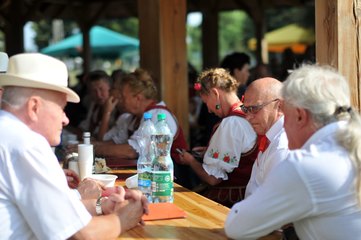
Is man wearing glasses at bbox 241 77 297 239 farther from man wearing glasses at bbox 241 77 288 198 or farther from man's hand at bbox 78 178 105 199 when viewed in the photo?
man's hand at bbox 78 178 105 199

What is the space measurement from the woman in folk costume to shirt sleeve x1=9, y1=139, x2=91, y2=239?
5.42 feet

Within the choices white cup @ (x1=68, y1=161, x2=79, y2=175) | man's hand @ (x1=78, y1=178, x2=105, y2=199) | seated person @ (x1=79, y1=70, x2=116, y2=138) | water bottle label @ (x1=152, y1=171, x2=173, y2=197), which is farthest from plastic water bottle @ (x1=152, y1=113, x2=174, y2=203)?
seated person @ (x1=79, y1=70, x2=116, y2=138)

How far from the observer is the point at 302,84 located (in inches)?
79.2

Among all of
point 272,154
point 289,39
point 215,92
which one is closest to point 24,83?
point 272,154

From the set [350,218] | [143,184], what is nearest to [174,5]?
[143,184]

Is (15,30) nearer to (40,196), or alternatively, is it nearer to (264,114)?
(264,114)

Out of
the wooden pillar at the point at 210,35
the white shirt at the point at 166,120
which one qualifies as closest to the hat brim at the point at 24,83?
the white shirt at the point at 166,120

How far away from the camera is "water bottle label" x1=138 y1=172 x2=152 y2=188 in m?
2.74

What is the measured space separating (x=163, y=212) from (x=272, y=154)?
0.61 m

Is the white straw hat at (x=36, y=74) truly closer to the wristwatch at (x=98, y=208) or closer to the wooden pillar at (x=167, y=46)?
the wristwatch at (x=98, y=208)

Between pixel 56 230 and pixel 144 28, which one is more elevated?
pixel 144 28

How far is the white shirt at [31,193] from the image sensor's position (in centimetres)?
190

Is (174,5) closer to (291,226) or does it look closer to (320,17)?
(320,17)

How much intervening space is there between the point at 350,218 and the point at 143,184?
1119 mm
